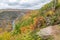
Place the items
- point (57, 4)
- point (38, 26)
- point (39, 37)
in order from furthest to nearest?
point (57, 4)
point (38, 26)
point (39, 37)

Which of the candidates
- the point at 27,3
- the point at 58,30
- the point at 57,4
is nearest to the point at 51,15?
the point at 57,4

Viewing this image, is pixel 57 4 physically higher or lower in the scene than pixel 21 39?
higher

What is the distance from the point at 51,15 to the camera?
31.3ft

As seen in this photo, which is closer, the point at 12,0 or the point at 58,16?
the point at 58,16

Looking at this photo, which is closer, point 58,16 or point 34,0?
point 58,16

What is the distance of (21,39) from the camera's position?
7.14 metres

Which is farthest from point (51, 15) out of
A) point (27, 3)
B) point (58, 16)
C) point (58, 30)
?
point (27, 3)

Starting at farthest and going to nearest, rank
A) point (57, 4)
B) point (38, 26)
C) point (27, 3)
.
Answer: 1. point (27, 3)
2. point (57, 4)
3. point (38, 26)

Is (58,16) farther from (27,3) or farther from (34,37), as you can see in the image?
(27,3)

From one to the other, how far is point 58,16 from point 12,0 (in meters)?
17.7

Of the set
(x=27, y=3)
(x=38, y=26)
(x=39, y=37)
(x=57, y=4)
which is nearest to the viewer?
(x=39, y=37)

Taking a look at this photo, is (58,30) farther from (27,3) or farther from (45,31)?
(27,3)

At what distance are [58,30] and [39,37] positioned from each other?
751mm

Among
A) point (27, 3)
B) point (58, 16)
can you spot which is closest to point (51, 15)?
point (58, 16)
